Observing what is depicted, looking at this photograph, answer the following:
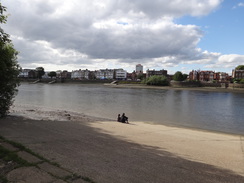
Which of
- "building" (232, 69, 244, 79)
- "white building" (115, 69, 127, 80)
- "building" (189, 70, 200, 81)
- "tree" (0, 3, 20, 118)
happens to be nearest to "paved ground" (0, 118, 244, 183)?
"tree" (0, 3, 20, 118)

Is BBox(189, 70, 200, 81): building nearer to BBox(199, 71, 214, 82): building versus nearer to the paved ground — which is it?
BBox(199, 71, 214, 82): building

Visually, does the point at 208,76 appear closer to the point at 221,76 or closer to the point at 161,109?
the point at 221,76

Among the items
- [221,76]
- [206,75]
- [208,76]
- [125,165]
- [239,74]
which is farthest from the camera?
[206,75]

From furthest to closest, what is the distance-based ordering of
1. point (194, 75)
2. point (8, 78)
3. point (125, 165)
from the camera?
point (194, 75)
point (8, 78)
point (125, 165)

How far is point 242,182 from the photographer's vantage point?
5953 mm

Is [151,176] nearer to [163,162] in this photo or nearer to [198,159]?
[163,162]

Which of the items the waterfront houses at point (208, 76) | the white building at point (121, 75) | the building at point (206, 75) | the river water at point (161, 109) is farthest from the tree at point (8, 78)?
the white building at point (121, 75)

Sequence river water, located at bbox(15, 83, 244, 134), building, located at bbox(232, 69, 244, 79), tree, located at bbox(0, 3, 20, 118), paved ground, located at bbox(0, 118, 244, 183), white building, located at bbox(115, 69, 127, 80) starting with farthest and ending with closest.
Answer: white building, located at bbox(115, 69, 127, 80)
building, located at bbox(232, 69, 244, 79)
river water, located at bbox(15, 83, 244, 134)
tree, located at bbox(0, 3, 20, 118)
paved ground, located at bbox(0, 118, 244, 183)

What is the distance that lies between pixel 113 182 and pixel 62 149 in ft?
10.4

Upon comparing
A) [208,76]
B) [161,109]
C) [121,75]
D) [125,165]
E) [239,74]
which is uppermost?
[239,74]

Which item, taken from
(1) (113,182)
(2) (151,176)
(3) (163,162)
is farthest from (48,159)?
(3) (163,162)

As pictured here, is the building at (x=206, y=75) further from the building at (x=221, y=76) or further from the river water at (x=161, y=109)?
the river water at (x=161, y=109)

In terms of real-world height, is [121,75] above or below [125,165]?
above

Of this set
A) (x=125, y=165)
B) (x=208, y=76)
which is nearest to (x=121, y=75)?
(x=208, y=76)
